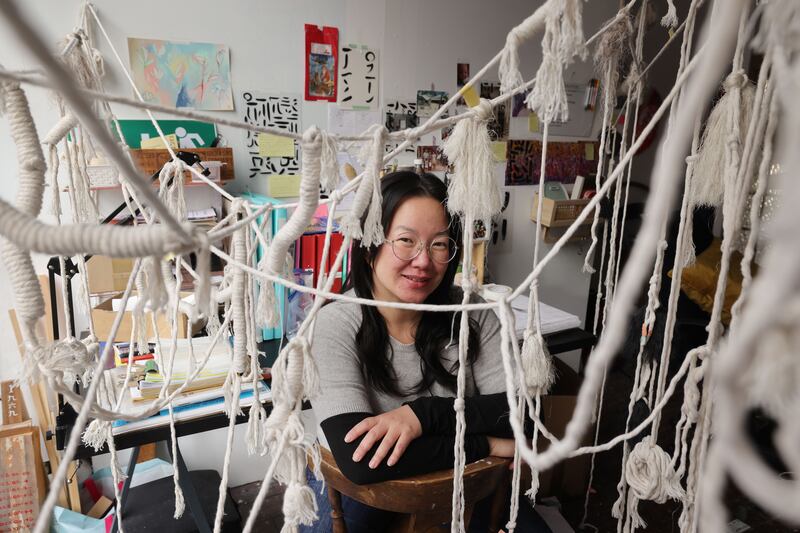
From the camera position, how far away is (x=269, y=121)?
75.0 inches

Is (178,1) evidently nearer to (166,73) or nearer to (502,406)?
(166,73)

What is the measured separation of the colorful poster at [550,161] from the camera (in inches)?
97.6

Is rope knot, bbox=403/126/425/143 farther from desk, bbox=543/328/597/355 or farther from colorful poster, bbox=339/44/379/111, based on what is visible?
colorful poster, bbox=339/44/379/111

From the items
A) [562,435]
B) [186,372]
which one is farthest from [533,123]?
[186,372]

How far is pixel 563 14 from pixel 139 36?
152cm

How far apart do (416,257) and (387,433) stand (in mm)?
359

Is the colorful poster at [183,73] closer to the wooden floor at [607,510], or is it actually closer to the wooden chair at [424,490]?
the wooden chair at [424,490]

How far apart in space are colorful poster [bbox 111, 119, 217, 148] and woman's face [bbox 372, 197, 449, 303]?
859 mm

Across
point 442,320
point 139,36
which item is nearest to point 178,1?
point 139,36

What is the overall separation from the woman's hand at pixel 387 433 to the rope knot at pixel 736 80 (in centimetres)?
75

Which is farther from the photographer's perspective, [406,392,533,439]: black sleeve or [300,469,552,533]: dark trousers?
[300,469,552,533]: dark trousers

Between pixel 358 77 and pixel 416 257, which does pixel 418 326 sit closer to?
pixel 416 257

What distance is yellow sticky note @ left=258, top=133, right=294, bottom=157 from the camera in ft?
6.29

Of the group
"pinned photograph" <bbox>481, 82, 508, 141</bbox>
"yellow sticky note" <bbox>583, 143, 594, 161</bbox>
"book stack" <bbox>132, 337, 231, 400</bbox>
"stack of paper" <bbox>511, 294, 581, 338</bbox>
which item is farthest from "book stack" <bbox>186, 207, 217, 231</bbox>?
"yellow sticky note" <bbox>583, 143, 594, 161</bbox>
